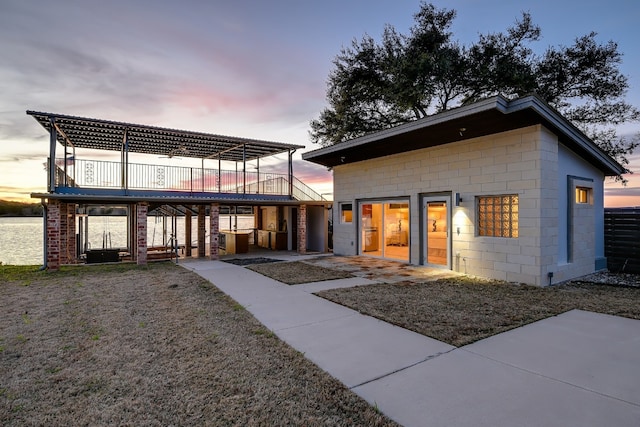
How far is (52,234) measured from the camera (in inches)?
381

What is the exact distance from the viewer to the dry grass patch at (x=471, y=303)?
462 cm

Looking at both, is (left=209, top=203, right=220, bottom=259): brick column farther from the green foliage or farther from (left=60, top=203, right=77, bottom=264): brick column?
the green foliage

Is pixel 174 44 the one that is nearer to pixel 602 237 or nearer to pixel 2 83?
pixel 2 83

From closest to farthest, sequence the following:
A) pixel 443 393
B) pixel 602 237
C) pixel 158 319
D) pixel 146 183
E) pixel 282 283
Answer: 1. pixel 443 393
2. pixel 158 319
3. pixel 282 283
4. pixel 602 237
5. pixel 146 183

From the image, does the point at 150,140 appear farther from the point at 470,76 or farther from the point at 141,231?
the point at 470,76

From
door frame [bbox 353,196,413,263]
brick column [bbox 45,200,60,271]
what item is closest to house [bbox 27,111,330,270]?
brick column [bbox 45,200,60,271]

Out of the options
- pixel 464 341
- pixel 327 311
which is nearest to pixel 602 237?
pixel 464 341

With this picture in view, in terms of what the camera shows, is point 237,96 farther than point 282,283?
Yes

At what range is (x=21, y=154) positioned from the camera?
1891 cm

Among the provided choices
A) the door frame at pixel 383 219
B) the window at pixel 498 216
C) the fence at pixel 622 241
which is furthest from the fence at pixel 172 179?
the fence at pixel 622 241

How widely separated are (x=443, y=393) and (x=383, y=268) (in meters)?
7.02

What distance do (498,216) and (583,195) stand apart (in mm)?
2891

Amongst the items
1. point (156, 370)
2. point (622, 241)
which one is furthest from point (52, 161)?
point (622, 241)

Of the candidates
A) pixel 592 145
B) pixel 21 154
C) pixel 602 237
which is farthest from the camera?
pixel 21 154
